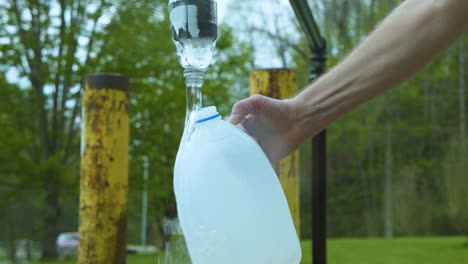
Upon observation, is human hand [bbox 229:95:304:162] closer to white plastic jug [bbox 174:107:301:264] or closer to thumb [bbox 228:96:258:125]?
thumb [bbox 228:96:258:125]

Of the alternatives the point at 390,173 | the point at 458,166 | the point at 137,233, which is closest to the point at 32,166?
the point at 458,166

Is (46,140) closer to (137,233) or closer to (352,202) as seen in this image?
(352,202)

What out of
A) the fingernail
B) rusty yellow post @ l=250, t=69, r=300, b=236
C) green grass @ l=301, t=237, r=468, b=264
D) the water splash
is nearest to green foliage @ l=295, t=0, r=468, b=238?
green grass @ l=301, t=237, r=468, b=264

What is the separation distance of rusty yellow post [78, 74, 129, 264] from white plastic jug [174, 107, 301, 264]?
1321mm

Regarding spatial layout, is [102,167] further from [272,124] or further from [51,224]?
[51,224]

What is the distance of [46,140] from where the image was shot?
10984 millimetres

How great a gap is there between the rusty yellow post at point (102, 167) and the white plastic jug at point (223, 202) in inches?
52.0

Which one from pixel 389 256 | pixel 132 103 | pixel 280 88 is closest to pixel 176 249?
pixel 280 88

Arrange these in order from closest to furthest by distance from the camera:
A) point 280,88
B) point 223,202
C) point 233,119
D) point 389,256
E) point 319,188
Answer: point 223,202 < point 233,119 < point 319,188 < point 280,88 < point 389,256

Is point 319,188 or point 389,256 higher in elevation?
point 319,188

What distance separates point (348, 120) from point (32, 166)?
36.0 feet

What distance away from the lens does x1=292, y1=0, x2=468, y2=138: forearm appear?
0.98 metres

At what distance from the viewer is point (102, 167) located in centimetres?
231

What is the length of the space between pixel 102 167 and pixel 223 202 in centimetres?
138
